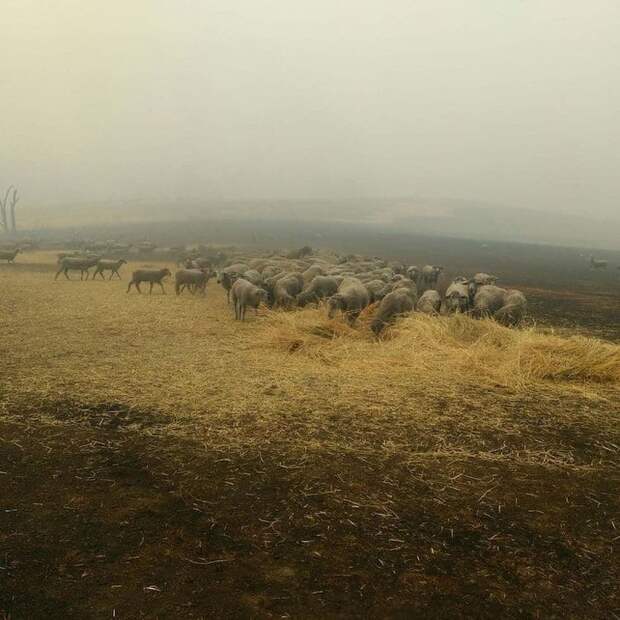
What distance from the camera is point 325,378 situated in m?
9.11

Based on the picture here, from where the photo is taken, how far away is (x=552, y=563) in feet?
13.6

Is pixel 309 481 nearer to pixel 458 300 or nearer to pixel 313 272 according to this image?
pixel 458 300

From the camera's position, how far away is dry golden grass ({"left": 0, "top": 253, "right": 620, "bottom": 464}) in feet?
22.1

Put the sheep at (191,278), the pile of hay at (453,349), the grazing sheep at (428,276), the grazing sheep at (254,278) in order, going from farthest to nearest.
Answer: the grazing sheep at (428,276), the sheep at (191,278), the grazing sheep at (254,278), the pile of hay at (453,349)

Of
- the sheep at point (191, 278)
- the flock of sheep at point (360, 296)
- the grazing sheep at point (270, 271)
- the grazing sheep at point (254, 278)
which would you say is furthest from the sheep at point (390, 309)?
the sheep at point (191, 278)

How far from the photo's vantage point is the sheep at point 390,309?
12.9m

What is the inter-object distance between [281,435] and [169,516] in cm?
213

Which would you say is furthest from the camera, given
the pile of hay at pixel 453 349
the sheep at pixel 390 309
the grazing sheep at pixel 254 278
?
the grazing sheep at pixel 254 278

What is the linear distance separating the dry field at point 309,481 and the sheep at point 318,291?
5.33 metres

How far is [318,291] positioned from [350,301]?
85.1 inches

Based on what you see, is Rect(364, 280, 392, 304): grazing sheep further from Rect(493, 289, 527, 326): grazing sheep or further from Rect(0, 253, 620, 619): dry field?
Rect(0, 253, 620, 619): dry field

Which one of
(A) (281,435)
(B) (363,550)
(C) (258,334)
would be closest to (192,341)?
(C) (258,334)

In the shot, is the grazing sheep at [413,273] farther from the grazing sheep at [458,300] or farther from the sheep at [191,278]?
the sheep at [191,278]

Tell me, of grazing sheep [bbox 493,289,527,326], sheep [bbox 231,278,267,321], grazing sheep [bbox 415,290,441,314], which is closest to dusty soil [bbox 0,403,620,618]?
grazing sheep [bbox 415,290,441,314]
